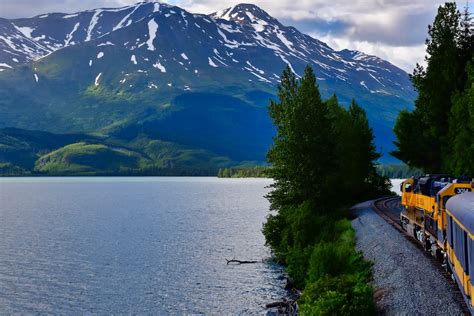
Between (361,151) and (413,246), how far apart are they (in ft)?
179

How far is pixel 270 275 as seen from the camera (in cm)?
5191

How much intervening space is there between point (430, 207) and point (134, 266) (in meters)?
33.7

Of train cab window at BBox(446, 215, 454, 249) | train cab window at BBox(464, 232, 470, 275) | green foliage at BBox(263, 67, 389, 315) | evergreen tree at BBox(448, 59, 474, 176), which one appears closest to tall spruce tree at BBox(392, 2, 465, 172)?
evergreen tree at BBox(448, 59, 474, 176)

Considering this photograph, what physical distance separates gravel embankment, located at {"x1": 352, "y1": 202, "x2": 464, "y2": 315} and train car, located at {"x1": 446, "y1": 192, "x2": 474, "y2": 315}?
1043 millimetres

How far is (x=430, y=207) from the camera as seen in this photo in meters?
36.7

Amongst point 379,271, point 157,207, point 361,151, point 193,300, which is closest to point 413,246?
point 379,271

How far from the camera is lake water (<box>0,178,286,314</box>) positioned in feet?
145

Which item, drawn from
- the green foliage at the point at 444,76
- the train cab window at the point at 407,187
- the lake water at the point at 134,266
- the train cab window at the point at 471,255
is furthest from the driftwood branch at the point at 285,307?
the green foliage at the point at 444,76

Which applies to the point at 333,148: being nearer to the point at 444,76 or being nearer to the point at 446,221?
the point at 444,76

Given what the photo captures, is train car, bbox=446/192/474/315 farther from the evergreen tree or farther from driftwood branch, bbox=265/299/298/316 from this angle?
the evergreen tree

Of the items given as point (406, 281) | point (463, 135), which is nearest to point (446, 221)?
point (406, 281)

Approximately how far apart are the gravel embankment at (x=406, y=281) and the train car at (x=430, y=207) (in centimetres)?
102

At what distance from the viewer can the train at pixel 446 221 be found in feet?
66.7

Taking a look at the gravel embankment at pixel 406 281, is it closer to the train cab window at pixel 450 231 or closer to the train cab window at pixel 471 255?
the train cab window at pixel 450 231
